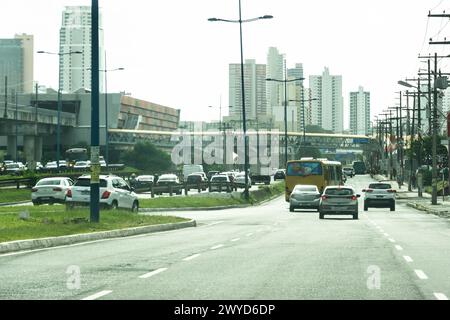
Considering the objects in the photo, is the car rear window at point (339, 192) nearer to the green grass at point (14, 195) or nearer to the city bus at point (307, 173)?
the city bus at point (307, 173)

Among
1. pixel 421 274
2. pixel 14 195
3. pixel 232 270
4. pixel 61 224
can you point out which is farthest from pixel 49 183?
pixel 421 274

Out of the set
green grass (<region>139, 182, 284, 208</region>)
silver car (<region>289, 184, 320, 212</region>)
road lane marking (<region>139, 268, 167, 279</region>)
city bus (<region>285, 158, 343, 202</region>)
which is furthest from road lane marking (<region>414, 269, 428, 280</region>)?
city bus (<region>285, 158, 343, 202</region>)

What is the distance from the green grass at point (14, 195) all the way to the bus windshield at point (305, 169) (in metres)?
18.2

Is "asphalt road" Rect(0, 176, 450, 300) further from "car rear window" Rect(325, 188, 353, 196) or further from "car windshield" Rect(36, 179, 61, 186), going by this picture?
"car windshield" Rect(36, 179, 61, 186)

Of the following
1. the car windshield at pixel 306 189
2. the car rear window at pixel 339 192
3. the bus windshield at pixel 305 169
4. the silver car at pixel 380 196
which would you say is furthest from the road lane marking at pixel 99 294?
the bus windshield at pixel 305 169

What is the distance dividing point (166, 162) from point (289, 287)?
127867 mm

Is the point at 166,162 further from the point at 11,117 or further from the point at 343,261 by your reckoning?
the point at 343,261

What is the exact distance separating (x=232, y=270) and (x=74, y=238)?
29.2 ft

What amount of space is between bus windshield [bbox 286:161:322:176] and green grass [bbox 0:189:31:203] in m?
18.2

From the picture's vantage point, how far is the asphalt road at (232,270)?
12484 mm

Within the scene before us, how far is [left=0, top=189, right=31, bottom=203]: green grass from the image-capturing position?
190ft
